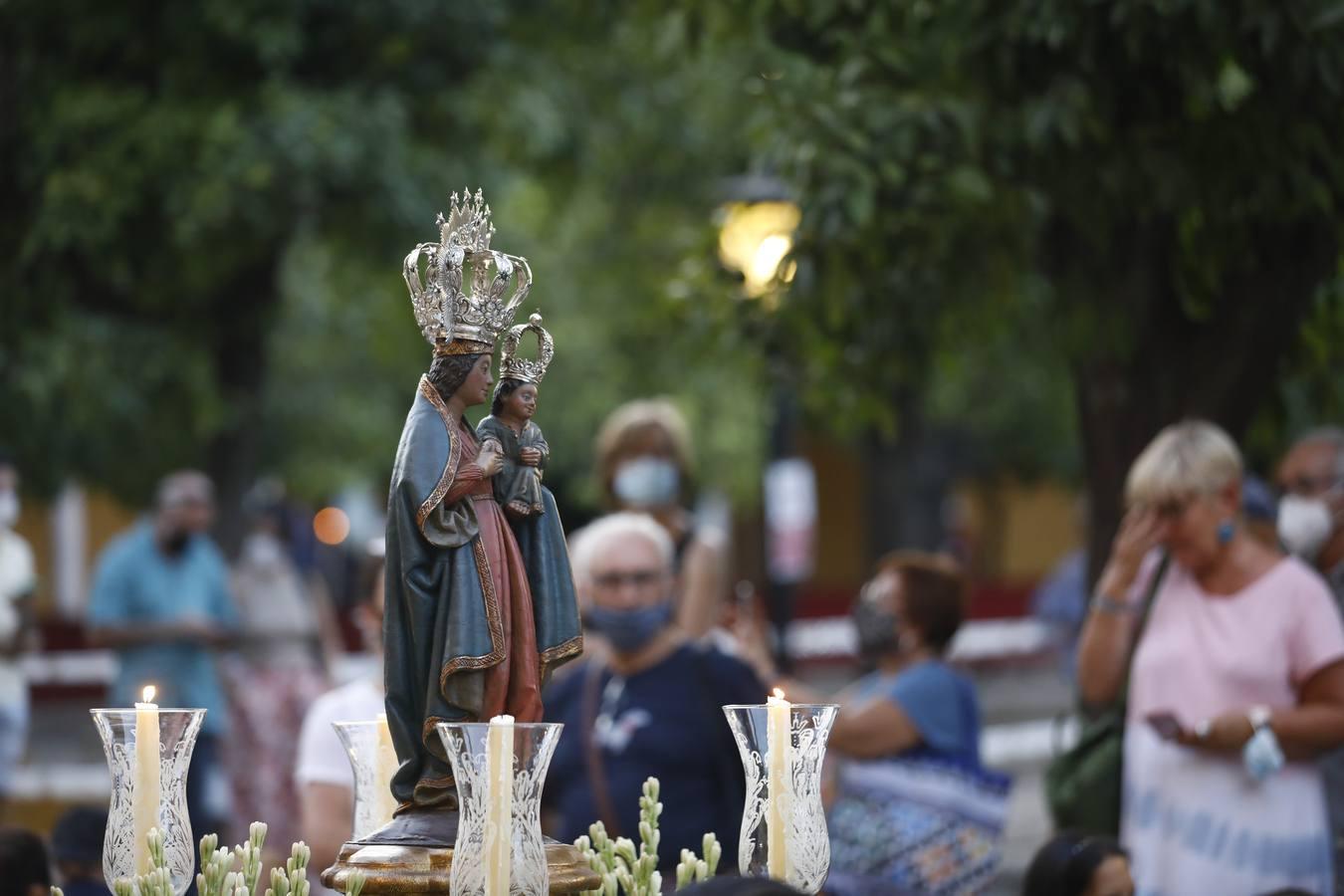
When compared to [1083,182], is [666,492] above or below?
below

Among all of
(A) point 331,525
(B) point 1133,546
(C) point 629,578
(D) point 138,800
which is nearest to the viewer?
(D) point 138,800

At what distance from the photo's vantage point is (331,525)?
43.1m

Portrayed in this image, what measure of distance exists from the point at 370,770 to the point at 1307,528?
4289 millimetres

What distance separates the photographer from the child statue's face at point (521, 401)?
372 cm

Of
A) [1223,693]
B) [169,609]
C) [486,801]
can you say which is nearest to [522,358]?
[486,801]

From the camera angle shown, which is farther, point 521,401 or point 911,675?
point 911,675

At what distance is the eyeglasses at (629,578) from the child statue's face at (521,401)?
2.43 metres

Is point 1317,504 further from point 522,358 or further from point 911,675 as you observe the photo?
point 522,358

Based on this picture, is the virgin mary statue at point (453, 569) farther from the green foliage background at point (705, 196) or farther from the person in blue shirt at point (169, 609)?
the person in blue shirt at point (169, 609)

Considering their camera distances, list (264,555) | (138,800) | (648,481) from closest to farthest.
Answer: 1. (138,800)
2. (648,481)
3. (264,555)

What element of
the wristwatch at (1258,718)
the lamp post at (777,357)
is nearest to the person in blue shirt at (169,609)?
the lamp post at (777,357)

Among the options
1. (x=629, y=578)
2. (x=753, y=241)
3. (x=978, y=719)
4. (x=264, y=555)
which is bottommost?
(x=978, y=719)

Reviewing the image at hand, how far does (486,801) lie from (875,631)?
3906 millimetres

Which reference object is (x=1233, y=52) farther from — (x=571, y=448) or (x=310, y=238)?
(x=571, y=448)
